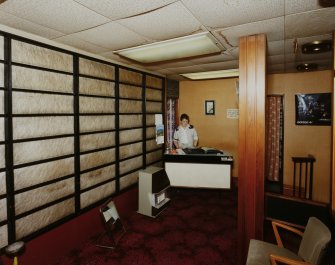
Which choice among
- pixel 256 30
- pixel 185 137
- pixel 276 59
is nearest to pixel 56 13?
pixel 256 30

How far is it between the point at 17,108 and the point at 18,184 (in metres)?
0.83

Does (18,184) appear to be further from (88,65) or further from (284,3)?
(284,3)

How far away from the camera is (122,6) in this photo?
6.79 ft

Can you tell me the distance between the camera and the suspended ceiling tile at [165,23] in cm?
219

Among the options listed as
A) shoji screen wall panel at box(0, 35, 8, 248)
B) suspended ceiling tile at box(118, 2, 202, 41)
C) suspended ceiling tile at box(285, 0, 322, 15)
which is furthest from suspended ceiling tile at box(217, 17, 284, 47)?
shoji screen wall panel at box(0, 35, 8, 248)

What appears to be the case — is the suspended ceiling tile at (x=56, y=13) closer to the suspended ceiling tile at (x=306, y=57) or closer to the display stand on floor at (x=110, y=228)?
the display stand on floor at (x=110, y=228)

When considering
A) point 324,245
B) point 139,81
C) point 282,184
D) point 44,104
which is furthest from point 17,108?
point 282,184

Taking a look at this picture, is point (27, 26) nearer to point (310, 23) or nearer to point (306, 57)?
point (310, 23)

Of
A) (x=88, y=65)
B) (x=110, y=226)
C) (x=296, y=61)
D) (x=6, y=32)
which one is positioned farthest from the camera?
(x=296, y=61)

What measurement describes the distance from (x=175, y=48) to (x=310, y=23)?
1611 mm

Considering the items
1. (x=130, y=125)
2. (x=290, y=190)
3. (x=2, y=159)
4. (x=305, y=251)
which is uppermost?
(x=130, y=125)

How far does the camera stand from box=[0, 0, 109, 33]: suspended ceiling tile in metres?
2.01

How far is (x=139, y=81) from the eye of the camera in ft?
15.8

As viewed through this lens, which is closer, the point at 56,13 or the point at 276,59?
the point at 56,13
